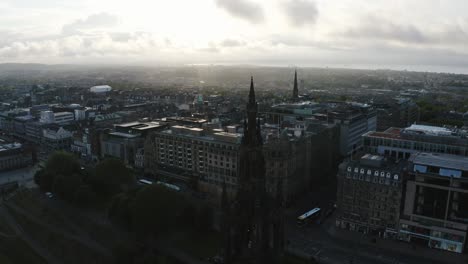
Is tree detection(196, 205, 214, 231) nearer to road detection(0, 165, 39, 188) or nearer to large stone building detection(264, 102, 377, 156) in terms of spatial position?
large stone building detection(264, 102, 377, 156)

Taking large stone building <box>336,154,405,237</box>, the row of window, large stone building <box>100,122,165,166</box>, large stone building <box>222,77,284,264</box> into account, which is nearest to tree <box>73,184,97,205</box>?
large stone building <box>100,122,165,166</box>

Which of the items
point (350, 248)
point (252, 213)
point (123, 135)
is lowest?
point (350, 248)

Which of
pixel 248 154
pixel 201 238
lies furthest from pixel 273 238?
pixel 201 238

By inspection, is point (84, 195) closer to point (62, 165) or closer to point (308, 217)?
point (62, 165)

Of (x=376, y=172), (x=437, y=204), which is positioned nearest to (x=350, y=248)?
(x=376, y=172)

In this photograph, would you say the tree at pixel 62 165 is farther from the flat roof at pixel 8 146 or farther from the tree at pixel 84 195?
the flat roof at pixel 8 146

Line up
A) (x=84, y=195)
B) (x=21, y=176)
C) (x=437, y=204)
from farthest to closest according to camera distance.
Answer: (x=21, y=176) → (x=84, y=195) → (x=437, y=204)

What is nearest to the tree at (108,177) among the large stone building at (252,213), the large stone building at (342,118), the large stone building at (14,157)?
the large stone building at (14,157)
